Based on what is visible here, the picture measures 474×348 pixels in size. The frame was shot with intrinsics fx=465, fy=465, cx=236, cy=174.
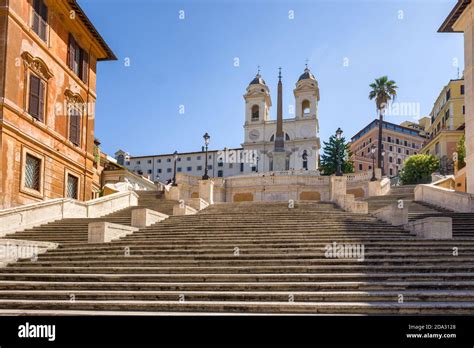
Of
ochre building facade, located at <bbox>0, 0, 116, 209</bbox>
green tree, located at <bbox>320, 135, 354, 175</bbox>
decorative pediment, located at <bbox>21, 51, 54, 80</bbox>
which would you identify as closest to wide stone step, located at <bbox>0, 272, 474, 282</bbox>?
ochre building facade, located at <bbox>0, 0, 116, 209</bbox>

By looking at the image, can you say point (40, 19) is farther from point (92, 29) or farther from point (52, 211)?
point (52, 211)

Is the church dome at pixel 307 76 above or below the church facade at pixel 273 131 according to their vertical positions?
above

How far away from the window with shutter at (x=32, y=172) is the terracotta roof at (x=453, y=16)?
22.9 metres

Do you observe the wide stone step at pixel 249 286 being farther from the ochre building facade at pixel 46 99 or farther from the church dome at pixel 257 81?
the church dome at pixel 257 81

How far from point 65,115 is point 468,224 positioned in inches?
793

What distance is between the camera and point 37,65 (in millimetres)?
22109

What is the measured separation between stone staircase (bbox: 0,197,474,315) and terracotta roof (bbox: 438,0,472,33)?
15.4 metres

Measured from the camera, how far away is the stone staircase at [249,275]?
925cm

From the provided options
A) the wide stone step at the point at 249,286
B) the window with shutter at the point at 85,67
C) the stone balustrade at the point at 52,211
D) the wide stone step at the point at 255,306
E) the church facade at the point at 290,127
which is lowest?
the wide stone step at the point at 255,306

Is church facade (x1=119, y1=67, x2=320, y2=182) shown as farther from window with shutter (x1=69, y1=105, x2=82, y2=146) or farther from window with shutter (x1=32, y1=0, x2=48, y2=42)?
window with shutter (x1=32, y1=0, x2=48, y2=42)

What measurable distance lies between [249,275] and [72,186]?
704 inches

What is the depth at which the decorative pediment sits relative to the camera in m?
21.0

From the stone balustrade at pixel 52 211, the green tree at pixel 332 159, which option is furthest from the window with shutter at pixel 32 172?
the green tree at pixel 332 159
